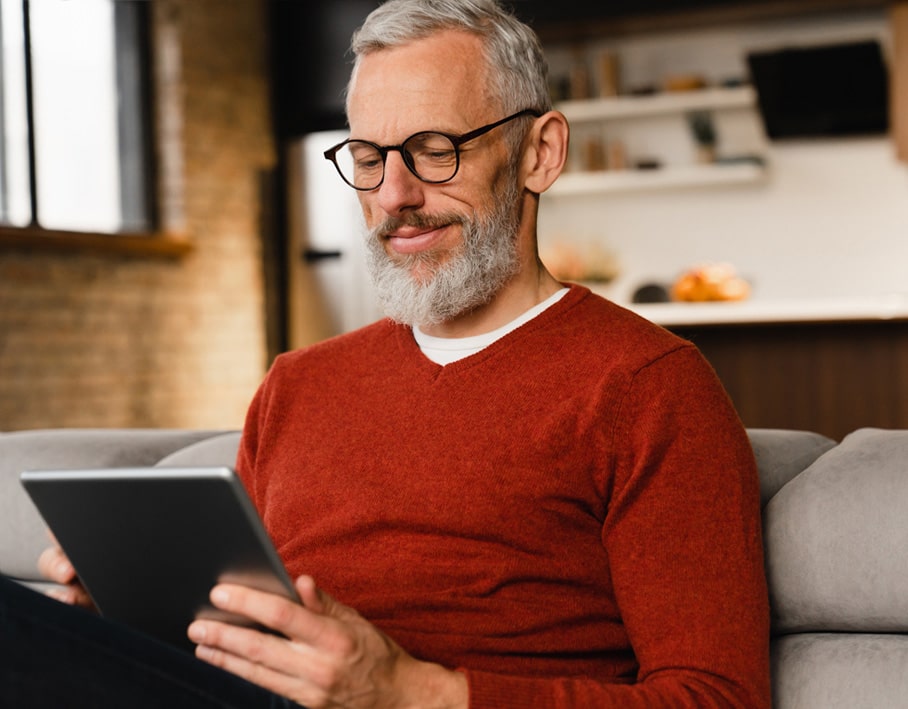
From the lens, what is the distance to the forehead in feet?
4.62

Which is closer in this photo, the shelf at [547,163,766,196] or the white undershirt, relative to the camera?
the white undershirt

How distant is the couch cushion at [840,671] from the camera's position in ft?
3.94

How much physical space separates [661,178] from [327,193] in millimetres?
1789

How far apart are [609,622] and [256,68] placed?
534cm

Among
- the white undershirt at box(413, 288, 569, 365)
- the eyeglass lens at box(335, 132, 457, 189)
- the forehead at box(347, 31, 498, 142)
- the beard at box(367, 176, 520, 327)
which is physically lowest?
the white undershirt at box(413, 288, 569, 365)

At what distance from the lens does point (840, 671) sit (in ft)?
4.07

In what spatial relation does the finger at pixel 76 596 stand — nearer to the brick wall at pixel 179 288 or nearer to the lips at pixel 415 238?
the lips at pixel 415 238

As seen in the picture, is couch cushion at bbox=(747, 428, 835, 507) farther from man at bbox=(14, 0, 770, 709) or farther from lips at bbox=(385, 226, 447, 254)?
lips at bbox=(385, 226, 447, 254)

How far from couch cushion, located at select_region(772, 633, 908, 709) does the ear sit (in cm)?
67

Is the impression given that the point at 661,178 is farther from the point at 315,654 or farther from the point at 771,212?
the point at 315,654

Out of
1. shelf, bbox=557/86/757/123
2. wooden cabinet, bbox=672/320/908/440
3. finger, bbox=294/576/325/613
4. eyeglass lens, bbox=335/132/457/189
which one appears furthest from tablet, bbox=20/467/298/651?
shelf, bbox=557/86/757/123

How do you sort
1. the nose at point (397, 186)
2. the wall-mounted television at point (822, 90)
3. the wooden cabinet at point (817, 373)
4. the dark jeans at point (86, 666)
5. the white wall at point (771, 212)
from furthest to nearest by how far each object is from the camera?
1. the white wall at point (771, 212)
2. the wall-mounted television at point (822, 90)
3. the wooden cabinet at point (817, 373)
4. the nose at point (397, 186)
5. the dark jeans at point (86, 666)

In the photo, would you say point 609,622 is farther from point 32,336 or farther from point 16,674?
point 32,336

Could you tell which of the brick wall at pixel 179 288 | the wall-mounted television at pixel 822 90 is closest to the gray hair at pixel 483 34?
the brick wall at pixel 179 288
